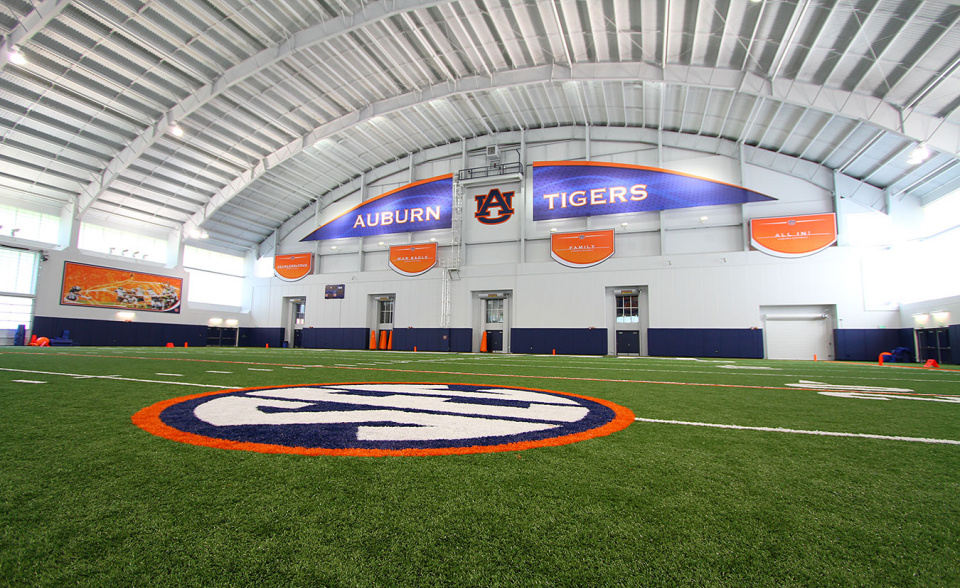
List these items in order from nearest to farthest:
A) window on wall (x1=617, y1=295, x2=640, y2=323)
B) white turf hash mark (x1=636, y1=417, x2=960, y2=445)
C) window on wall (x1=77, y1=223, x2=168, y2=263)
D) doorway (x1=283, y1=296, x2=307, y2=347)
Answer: white turf hash mark (x1=636, y1=417, x2=960, y2=445), window on wall (x1=617, y1=295, x2=640, y2=323), window on wall (x1=77, y1=223, x2=168, y2=263), doorway (x1=283, y1=296, x2=307, y2=347)

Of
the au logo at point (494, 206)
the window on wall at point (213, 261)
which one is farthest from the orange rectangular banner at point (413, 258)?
the window on wall at point (213, 261)

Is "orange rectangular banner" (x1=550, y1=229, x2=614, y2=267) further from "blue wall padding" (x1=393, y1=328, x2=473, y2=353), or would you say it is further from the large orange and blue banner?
the large orange and blue banner

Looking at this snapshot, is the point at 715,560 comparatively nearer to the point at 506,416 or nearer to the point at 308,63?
the point at 506,416

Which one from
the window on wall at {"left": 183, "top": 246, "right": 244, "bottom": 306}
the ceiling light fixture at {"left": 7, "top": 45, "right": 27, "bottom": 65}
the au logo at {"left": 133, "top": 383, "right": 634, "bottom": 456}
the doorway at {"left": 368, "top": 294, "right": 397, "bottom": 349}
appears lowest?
the au logo at {"left": 133, "top": 383, "right": 634, "bottom": 456}

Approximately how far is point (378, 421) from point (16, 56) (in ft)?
56.0

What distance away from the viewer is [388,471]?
154cm

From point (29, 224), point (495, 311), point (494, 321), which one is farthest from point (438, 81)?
point (29, 224)

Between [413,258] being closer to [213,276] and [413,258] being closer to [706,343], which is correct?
[213,276]

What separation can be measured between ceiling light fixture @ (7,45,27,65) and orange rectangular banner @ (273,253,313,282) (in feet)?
43.0

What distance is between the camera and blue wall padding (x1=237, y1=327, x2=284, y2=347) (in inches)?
963

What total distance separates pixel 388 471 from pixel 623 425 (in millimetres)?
1487

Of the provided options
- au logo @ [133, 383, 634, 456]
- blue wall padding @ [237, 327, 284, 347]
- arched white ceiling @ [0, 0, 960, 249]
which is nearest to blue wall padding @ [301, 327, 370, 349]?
blue wall padding @ [237, 327, 284, 347]

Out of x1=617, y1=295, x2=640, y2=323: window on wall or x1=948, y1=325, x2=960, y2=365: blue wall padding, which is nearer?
x1=948, y1=325, x2=960, y2=365: blue wall padding

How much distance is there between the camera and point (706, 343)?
16562mm
